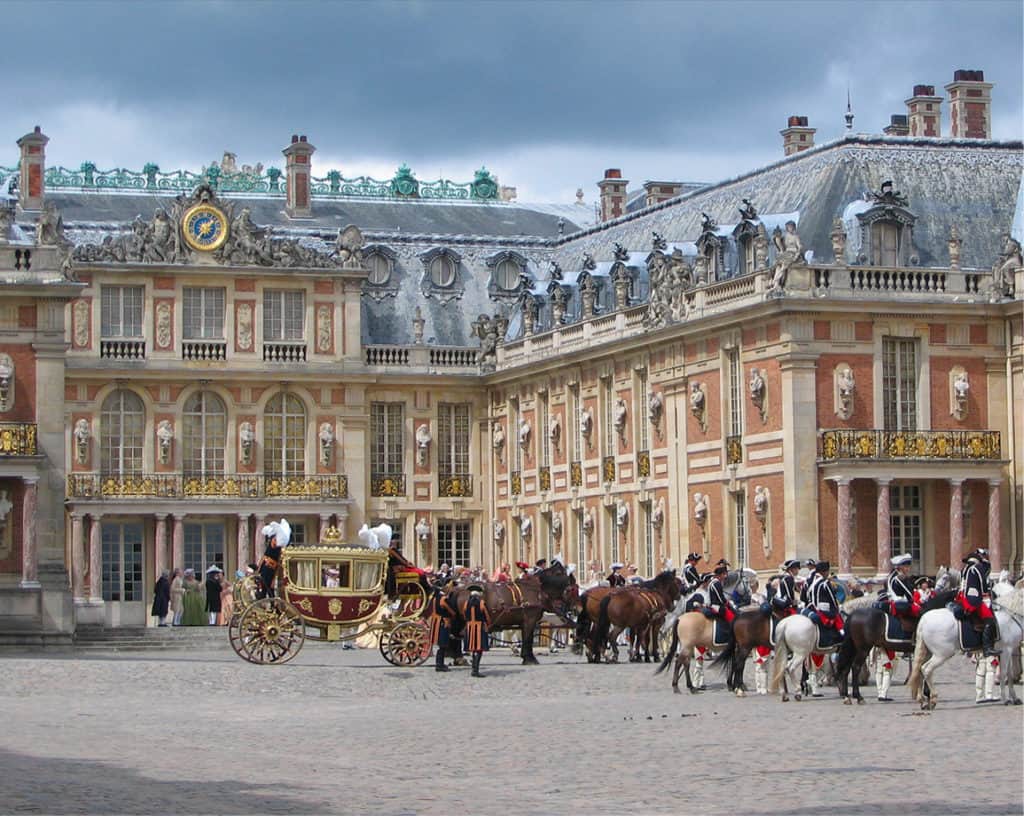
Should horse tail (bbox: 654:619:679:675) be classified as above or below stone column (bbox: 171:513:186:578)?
below

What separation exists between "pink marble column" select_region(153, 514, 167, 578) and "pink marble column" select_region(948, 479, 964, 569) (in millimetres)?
18823

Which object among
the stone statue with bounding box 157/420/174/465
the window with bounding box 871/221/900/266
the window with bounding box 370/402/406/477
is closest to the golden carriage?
the window with bounding box 871/221/900/266

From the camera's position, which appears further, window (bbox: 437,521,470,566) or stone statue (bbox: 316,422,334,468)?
window (bbox: 437,521,470,566)

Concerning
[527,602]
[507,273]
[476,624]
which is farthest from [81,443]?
[476,624]

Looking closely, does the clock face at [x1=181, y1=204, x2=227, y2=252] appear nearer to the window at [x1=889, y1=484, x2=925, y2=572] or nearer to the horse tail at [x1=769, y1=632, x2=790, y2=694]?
the window at [x1=889, y1=484, x2=925, y2=572]

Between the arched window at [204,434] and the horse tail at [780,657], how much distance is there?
30206 millimetres

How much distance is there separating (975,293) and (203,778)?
30439 mm

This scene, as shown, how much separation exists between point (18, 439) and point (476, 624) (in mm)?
12179

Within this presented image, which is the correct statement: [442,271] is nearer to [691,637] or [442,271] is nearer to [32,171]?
[32,171]

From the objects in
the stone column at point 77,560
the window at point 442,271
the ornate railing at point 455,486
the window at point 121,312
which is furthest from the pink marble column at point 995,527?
the window at point 121,312

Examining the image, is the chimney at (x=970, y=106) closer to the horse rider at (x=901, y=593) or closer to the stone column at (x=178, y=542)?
the stone column at (x=178, y=542)

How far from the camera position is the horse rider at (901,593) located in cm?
2677

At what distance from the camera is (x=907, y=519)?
45.9 m

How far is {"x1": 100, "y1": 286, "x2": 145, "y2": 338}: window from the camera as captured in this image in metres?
56.2
